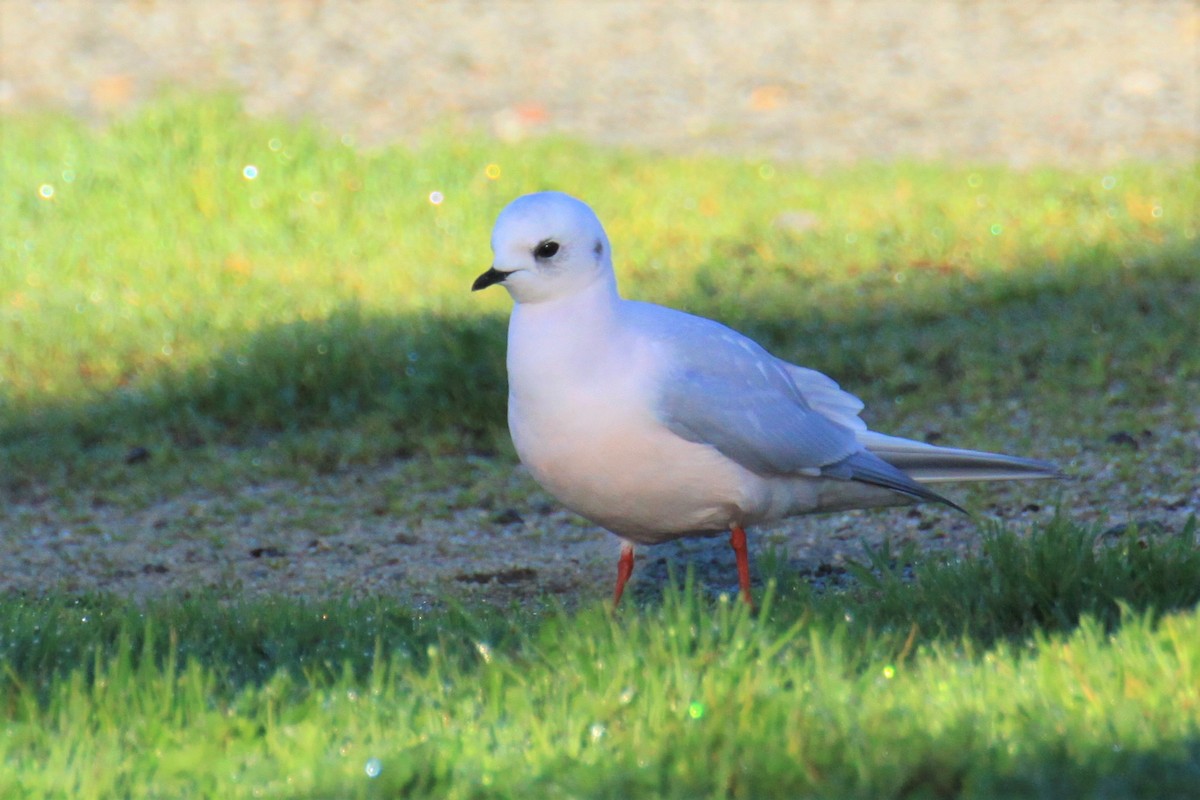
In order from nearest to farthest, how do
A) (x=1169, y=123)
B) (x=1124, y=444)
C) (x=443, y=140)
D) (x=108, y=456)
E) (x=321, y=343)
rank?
(x=1124, y=444) < (x=108, y=456) < (x=321, y=343) < (x=443, y=140) < (x=1169, y=123)

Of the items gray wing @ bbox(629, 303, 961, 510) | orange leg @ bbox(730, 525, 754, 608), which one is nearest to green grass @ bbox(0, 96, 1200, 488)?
gray wing @ bbox(629, 303, 961, 510)

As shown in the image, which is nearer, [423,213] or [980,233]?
[980,233]

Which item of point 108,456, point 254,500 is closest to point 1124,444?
point 254,500

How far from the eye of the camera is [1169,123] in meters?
9.77

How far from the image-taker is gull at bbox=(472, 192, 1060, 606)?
392 cm

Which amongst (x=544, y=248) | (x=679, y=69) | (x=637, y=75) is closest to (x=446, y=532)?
(x=544, y=248)

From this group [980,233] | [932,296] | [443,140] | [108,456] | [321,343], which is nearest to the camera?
[108,456]

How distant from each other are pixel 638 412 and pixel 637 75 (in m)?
7.56

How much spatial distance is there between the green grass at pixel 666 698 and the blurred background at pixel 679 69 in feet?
19.5

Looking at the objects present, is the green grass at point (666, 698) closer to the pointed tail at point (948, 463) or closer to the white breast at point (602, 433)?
the white breast at point (602, 433)

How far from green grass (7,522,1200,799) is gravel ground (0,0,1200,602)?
1.96 metres

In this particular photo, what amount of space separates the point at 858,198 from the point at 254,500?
3.80 meters

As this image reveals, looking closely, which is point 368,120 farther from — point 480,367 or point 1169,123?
point 1169,123

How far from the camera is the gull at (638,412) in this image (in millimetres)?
3920
